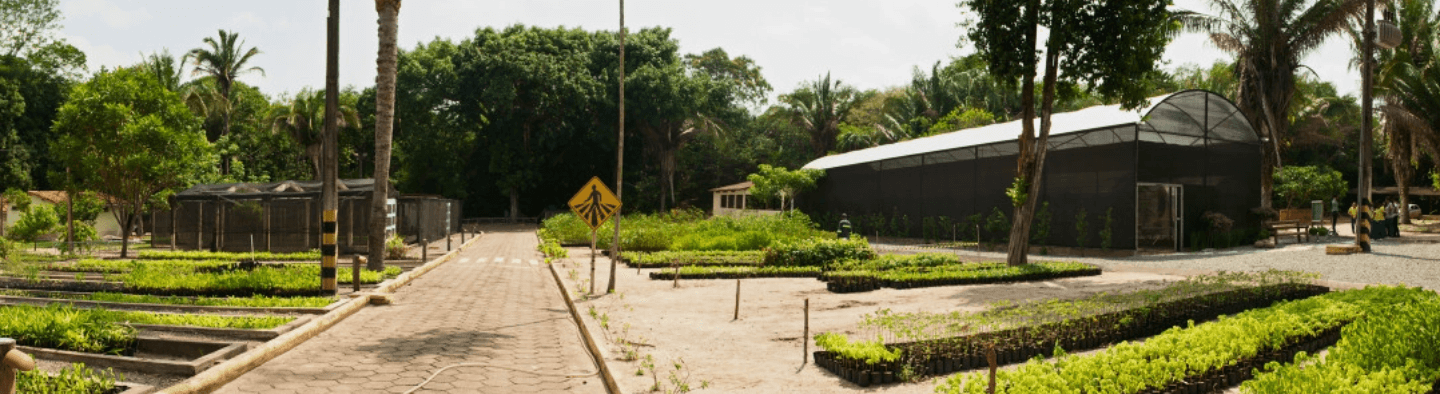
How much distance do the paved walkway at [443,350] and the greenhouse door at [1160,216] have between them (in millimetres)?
16748

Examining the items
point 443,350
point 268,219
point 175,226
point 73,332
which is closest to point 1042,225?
point 443,350

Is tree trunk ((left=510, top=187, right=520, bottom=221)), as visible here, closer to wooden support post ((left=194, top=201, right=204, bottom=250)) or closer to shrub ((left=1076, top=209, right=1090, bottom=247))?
wooden support post ((left=194, top=201, right=204, bottom=250))

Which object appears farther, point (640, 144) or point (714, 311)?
point (640, 144)

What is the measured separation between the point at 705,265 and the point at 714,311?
7.22m

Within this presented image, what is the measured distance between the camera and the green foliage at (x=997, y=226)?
24.7m

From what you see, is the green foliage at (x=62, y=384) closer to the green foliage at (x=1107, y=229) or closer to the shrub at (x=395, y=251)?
the shrub at (x=395, y=251)

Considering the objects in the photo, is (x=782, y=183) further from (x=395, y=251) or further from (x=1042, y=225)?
(x=395, y=251)

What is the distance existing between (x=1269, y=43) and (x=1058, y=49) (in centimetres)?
1673

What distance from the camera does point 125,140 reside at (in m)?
22.4

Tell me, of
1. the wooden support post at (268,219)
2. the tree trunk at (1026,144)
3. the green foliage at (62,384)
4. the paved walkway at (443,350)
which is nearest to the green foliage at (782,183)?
the tree trunk at (1026,144)

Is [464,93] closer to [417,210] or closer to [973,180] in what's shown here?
[417,210]

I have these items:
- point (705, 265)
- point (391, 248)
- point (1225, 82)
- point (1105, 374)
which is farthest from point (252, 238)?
point (1225, 82)

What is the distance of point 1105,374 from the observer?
5.30 metres

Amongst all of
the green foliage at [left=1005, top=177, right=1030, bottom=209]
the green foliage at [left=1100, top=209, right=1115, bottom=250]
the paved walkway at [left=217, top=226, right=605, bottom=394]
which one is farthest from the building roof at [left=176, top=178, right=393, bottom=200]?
the green foliage at [left=1100, top=209, right=1115, bottom=250]
